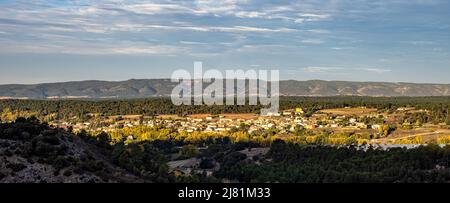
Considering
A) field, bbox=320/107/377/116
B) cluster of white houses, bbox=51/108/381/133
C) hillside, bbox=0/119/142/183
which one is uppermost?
hillside, bbox=0/119/142/183

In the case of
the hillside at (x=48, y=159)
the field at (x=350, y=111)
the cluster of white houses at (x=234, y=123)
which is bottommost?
the cluster of white houses at (x=234, y=123)

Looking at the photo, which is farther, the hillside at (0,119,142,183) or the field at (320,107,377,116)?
the field at (320,107,377,116)

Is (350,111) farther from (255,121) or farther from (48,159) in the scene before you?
(48,159)

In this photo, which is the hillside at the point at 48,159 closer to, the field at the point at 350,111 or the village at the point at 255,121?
the village at the point at 255,121

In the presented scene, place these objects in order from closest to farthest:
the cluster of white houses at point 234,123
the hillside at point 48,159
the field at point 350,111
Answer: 1. the hillside at point 48,159
2. the cluster of white houses at point 234,123
3. the field at point 350,111

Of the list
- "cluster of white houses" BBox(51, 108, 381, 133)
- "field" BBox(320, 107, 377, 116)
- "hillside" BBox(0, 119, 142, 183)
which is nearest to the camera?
"hillside" BBox(0, 119, 142, 183)

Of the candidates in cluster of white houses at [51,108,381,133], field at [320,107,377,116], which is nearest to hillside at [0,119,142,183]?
cluster of white houses at [51,108,381,133]

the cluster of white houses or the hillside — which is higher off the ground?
the hillside

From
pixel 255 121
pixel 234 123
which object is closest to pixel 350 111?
pixel 255 121

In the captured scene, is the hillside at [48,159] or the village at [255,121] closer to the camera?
the hillside at [48,159]

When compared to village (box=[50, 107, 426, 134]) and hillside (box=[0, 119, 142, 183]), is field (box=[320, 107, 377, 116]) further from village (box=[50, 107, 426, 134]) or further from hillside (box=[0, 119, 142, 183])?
hillside (box=[0, 119, 142, 183])

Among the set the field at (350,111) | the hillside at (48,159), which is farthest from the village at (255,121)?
the hillside at (48,159)
